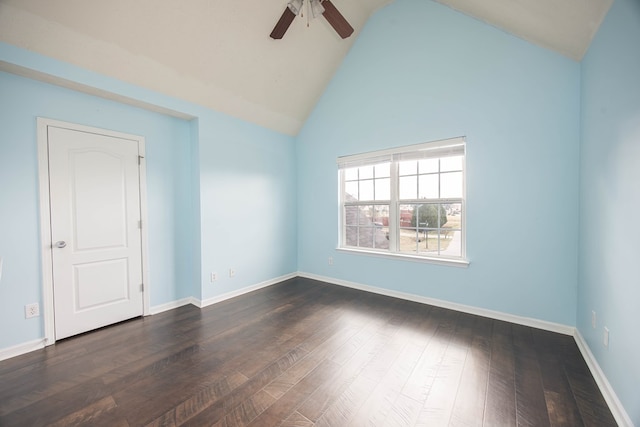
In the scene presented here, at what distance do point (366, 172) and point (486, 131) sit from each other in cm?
160

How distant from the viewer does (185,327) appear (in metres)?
2.70

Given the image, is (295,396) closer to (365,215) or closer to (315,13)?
(365,215)

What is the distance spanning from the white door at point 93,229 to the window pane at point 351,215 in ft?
9.19

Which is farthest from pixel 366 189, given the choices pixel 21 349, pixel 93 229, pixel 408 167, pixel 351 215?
pixel 21 349

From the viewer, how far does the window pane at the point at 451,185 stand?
10.1 ft

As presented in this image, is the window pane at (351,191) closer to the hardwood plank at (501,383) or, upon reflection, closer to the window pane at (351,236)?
the window pane at (351,236)

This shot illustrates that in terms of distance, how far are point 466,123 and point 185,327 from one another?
3858 mm

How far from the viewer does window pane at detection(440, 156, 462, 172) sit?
10.1 feet

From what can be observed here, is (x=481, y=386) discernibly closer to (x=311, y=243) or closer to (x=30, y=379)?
(x=311, y=243)

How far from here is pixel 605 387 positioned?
167cm

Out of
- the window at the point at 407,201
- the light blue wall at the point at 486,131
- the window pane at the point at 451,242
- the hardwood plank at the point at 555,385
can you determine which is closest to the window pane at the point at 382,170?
the window at the point at 407,201

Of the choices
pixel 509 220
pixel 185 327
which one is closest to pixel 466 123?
pixel 509 220

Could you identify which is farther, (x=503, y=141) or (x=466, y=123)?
(x=466, y=123)

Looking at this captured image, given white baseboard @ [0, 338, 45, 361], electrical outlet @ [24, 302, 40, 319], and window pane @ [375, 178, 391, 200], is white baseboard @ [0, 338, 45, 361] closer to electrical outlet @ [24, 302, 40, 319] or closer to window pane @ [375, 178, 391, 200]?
electrical outlet @ [24, 302, 40, 319]
